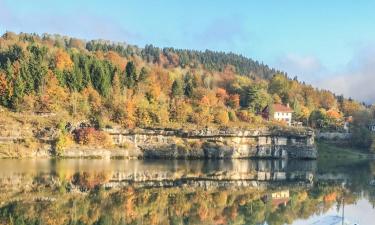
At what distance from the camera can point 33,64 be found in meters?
87.7

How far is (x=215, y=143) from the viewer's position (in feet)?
277

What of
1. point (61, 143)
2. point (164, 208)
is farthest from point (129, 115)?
point (164, 208)

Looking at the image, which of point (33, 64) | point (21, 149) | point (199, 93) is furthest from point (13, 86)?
point (199, 93)

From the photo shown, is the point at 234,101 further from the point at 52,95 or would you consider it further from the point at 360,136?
the point at 52,95

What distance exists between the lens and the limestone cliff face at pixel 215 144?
266 feet

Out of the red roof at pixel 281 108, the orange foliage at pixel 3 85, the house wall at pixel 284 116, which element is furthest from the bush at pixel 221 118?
the orange foliage at pixel 3 85

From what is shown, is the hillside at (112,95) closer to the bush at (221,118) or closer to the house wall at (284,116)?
the bush at (221,118)

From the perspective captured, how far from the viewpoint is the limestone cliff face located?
81062 millimetres

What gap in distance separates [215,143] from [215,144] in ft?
1.32

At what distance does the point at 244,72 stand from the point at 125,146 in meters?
111

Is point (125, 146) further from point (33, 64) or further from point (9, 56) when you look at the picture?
point (9, 56)

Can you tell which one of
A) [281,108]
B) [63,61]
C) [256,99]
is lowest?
[281,108]

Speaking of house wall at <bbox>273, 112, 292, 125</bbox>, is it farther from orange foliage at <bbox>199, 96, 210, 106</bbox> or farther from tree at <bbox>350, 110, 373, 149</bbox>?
orange foliage at <bbox>199, 96, 210, 106</bbox>

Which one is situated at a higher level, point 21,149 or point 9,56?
point 9,56
